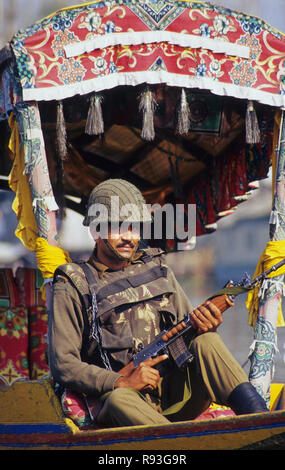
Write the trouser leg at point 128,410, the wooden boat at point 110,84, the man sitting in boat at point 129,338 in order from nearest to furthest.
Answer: the trouser leg at point 128,410 → the man sitting in boat at point 129,338 → the wooden boat at point 110,84

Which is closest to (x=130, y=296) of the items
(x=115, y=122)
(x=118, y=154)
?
(x=115, y=122)

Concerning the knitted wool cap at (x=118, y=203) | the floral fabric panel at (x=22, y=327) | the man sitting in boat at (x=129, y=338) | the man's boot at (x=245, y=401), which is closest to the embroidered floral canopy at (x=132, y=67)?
the knitted wool cap at (x=118, y=203)

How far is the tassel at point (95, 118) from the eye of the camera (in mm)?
5629

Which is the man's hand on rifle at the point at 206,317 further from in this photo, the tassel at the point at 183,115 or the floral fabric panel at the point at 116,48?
the floral fabric panel at the point at 116,48

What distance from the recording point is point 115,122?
6.66m

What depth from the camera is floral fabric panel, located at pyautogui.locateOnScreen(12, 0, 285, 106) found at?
18.4ft

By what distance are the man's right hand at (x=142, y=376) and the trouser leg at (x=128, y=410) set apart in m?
0.08

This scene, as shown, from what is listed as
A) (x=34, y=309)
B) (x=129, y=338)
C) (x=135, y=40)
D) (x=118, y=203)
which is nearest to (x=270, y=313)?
(x=129, y=338)

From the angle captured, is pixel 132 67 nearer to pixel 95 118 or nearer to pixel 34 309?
pixel 95 118

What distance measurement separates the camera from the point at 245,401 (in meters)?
4.63

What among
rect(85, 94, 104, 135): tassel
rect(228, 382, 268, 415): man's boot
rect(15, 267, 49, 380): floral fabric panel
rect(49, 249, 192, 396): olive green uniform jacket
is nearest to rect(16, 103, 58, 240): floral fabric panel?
rect(85, 94, 104, 135): tassel

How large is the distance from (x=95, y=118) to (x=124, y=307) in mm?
1270

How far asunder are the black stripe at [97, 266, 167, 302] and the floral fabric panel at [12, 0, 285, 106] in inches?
47.2
